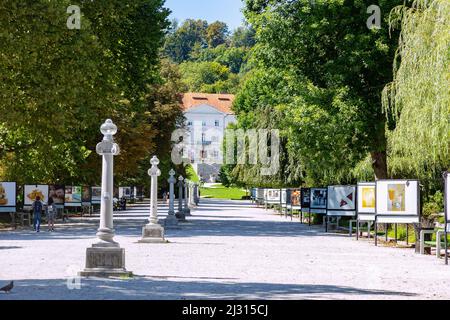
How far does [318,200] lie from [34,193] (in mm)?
15795

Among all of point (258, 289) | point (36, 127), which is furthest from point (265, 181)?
point (258, 289)

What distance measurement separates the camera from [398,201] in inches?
1234

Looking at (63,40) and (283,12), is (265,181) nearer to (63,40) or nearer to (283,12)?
(283,12)

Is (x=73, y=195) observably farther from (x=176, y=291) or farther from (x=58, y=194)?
(x=176, y=291)

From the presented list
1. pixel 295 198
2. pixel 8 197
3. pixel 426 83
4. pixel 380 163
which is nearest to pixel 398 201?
pixel 426 83

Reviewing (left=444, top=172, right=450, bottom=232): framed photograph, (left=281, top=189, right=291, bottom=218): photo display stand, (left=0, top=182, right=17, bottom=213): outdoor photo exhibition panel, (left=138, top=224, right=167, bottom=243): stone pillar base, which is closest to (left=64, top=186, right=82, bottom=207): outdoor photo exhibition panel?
(left=0, top=182, right=17, bottom=213): outdoor photo exhibition panel

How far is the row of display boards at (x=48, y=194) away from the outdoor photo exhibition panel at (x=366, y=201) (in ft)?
59.3

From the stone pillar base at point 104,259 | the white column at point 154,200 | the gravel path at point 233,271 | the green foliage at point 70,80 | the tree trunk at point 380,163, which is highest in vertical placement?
the green foliage at point 70,80

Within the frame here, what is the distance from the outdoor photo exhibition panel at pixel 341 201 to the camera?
41.3 m

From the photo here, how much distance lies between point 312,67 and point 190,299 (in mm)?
31905

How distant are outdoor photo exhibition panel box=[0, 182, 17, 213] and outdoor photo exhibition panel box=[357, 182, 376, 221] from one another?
1815 cm

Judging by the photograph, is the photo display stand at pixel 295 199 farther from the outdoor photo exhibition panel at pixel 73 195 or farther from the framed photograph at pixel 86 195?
the framed photograph at pixel 86 195

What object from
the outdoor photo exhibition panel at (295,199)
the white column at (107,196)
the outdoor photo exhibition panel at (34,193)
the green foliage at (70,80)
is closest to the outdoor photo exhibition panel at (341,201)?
the green foliage at (70,80)

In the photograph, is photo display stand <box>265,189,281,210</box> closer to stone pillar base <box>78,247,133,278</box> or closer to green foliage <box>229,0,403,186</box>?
green foliage <box>229,0,403,186</box>
